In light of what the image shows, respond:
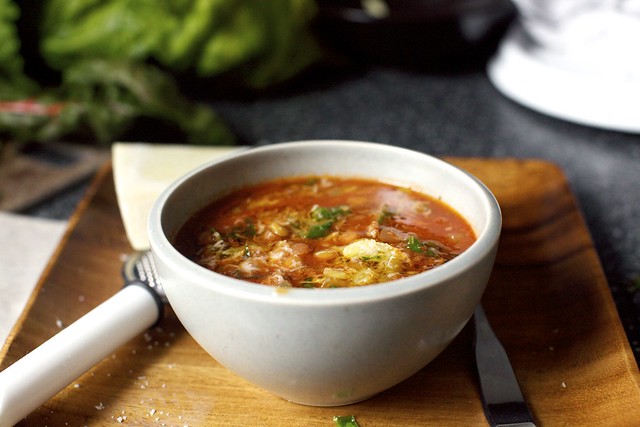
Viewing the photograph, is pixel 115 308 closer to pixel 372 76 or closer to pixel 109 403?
pixel 109 403

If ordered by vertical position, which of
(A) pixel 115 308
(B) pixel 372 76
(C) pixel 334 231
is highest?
(C) pixel 334 231

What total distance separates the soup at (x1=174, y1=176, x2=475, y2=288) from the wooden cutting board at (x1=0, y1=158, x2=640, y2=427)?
0.23 meters

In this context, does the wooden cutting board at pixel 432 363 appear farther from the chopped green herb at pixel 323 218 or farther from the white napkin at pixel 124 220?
the chopped green herb at pixel 323 218

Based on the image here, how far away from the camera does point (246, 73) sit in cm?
321

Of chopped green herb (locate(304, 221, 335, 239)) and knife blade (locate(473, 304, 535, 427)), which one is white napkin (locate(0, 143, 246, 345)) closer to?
chopped green herb (locate(304, 221, 335, 239))

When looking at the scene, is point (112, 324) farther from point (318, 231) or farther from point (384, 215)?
point (384, 215)

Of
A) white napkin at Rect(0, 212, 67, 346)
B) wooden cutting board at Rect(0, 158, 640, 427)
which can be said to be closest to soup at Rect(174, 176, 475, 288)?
wooden cutting board at Rect(0, 158, 640, 427)

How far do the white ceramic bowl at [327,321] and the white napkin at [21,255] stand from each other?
689 millimetres

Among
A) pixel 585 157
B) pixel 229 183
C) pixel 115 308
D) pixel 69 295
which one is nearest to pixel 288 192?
pixel 229 183

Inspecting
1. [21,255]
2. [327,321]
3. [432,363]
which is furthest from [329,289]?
[21,255]

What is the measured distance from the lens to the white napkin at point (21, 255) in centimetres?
182

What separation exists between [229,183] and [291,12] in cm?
179

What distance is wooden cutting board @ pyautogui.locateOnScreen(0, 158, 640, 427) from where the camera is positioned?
1267 millimetres

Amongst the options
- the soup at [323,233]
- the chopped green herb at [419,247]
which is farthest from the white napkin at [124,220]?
the chopped green herb at [419,247]
